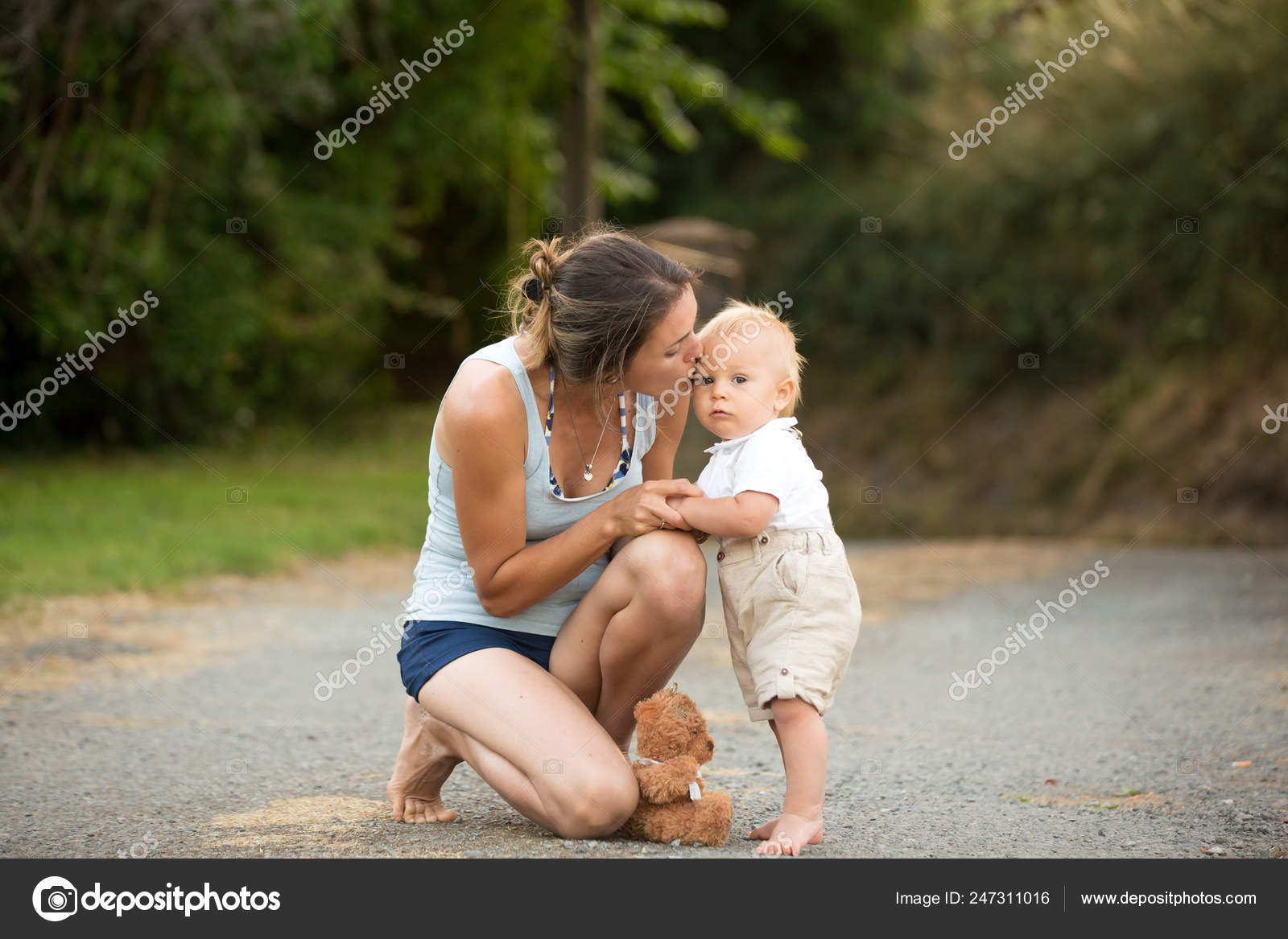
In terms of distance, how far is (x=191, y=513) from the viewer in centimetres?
813

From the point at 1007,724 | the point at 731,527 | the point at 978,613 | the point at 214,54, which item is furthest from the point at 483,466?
the point at 214,54

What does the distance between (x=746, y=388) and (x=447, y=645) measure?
911 millimetres

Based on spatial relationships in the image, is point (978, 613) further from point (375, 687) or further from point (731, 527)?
point (731, 527)

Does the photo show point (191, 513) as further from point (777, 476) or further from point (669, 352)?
point (777, 476)

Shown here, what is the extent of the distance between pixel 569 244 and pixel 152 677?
2657 millimetres

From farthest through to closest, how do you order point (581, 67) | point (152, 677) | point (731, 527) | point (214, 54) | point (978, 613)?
point (581, 67)
point (214, 54)
point (978, 613)
point (152, 677)
point (731, 527)

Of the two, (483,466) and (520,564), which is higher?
(483,466)

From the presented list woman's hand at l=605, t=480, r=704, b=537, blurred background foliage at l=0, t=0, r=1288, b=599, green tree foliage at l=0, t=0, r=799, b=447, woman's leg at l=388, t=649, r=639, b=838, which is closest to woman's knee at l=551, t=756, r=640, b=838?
woman's leg at l=388, t=649, r=639, b=838

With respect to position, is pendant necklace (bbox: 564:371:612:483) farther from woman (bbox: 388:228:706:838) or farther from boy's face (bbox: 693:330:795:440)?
boy's face (bbox: 693:330:795:440)

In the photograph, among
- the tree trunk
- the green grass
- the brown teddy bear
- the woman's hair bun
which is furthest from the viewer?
the tree trunk

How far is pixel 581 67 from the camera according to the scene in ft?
33.1

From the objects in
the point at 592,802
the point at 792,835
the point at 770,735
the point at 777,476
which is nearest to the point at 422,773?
the point at 592,802

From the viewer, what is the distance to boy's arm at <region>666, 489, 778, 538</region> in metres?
2.82
